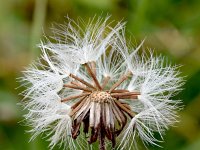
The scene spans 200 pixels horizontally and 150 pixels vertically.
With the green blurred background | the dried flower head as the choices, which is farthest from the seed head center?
the green blurred background

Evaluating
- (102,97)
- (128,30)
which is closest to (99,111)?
→ (102,97)

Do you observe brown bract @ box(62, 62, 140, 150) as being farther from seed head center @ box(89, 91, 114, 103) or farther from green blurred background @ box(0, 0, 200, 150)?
green blurred background @ box(0, 0, 200, 150)

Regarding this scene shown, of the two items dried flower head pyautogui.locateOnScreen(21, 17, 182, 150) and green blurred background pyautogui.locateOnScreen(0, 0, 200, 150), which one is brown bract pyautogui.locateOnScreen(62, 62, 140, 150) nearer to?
dried flower head pyautogui.locateOnScreen(21, 17, 182, 150)

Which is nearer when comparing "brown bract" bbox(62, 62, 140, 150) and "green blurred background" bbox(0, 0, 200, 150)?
"brown bract" bbox(62, 62, 140, 150)

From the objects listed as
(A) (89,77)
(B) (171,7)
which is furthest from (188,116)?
(A) (89,77)

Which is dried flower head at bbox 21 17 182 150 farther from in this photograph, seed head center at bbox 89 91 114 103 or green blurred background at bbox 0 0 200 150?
green blurred background at bbox 0 0 200 150

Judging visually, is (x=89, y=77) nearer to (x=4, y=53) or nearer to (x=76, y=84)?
(x=76, y=84)

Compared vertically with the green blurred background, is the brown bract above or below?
below

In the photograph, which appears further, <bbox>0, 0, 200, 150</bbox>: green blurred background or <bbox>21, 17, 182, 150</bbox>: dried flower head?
<bbox>0, 0, 200, 150</bbox>: green blurred background

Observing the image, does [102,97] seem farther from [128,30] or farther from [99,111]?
[128,30]
